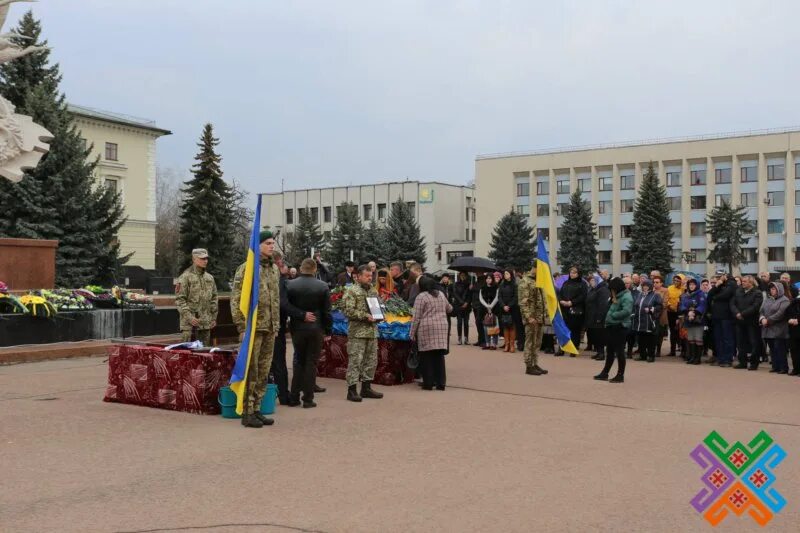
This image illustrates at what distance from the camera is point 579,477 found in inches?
261

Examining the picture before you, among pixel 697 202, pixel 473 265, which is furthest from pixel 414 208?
pixel 473 265

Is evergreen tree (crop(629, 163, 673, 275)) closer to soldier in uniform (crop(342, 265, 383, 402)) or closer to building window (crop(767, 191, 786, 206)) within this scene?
building window (crop(767, 191, 786, 206))

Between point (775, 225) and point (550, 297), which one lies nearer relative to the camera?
point (550, 297)

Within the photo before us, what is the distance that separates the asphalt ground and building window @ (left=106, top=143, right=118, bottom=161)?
55.2m

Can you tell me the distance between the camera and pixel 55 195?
31844 mm

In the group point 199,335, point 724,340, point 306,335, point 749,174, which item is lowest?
point 724,340

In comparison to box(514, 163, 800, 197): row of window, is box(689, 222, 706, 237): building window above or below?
below

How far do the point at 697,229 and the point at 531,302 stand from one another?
66.0 metres

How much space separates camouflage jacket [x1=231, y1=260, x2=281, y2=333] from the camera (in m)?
8.92

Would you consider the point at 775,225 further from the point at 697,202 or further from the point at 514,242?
the point at 514,242

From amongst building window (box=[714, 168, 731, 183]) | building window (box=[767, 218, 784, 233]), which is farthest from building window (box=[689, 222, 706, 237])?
building window (box=[767, 218, 784, 233])

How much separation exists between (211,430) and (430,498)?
342cm

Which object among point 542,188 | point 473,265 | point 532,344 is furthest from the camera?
point 542,188

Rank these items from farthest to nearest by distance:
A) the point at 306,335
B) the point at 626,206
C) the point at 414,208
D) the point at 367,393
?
the point at 414,208
the point at 626,206
the point at 367,393
the point at 306,335
